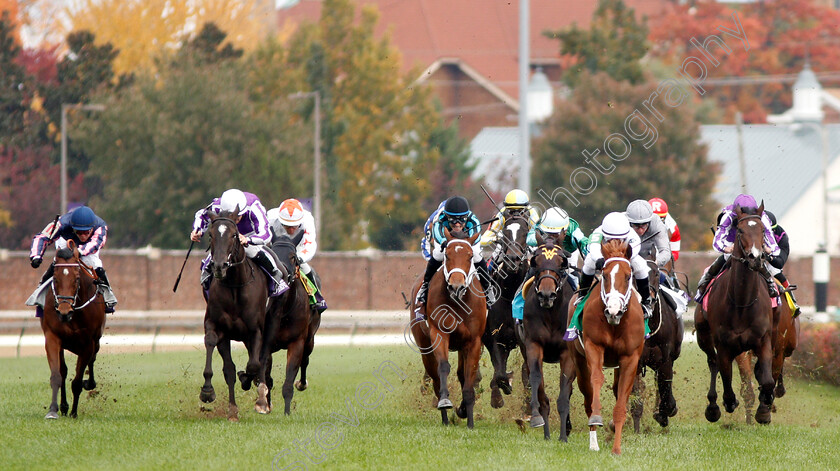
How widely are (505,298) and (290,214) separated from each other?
269cm

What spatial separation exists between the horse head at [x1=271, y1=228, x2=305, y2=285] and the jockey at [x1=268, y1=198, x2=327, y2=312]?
0.06 meters

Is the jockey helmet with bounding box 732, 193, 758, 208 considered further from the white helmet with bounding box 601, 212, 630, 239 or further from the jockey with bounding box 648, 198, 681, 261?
the white helmet with bounding box 601, 212, 630, 239

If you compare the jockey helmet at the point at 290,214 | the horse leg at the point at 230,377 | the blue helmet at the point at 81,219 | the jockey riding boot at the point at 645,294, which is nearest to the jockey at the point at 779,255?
the jockey riding boot at the point at 645,294

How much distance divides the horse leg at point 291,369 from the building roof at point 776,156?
3441 centimetres

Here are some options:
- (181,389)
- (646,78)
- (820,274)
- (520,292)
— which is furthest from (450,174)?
(520,292)

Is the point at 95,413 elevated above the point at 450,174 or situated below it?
below

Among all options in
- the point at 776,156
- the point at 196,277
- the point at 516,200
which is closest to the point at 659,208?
the point at 516,200

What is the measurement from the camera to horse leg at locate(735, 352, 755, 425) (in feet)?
44.2

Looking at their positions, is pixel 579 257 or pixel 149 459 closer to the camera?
pixel 149 459

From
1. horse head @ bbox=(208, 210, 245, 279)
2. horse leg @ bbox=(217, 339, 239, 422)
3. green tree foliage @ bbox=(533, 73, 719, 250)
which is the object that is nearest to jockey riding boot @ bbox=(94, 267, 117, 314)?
horse leg @ bbox=(217, 339, 239, 422)

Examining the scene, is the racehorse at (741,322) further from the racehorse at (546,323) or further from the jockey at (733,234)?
the racehorse at (546,323)

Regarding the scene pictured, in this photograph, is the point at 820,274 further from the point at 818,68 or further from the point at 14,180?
the point at 818,68

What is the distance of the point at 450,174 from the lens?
44281 millimetres

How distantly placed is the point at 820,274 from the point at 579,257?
50.2 feet
